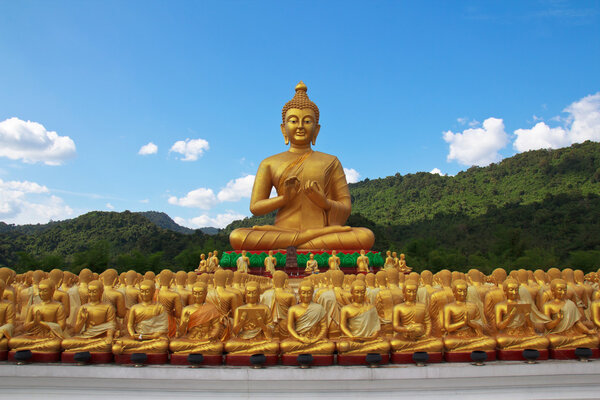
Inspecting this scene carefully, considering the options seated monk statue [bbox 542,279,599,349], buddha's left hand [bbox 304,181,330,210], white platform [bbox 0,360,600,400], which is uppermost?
buddha's left hand [bbox 304,181,330,210]

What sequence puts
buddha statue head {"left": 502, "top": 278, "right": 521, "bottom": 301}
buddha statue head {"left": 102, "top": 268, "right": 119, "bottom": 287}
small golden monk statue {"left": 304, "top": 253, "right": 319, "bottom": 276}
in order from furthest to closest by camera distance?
small golden monk statue {"left": 304, "top": 253, "right": 319, "bottom": 276} < buddha statue head {"left": 102, "top": 268, "right": 119, "bottom": 287} < buddha statue head {"left": 502, "top": 278, "right": 521, "bottom": 301}

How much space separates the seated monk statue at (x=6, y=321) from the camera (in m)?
5.07

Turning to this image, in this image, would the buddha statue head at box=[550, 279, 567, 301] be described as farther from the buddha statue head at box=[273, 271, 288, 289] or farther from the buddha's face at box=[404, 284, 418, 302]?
the buddha statue head at box=[273, 271, 288, 289]

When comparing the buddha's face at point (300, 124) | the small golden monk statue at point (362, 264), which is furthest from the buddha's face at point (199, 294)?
the buddha's face at point (300, 124)

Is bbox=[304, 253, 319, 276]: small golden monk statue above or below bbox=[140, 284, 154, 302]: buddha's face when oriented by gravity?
above

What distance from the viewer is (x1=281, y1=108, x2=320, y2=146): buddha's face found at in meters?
14.1

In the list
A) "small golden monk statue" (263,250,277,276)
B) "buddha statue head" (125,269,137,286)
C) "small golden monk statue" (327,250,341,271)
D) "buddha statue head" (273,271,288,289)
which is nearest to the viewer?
"buddha statue head" (273,271,288,289)

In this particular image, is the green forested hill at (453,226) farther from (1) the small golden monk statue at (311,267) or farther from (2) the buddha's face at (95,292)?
(2) the buddha's face at (95,292)

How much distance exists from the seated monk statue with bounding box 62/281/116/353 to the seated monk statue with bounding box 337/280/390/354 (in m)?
2.57

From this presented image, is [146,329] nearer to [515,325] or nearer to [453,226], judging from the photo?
[515,325]

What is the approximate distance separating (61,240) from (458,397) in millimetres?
33139

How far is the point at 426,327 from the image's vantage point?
5262 millimetres

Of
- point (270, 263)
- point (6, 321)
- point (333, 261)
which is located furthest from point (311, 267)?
point (6, 321)

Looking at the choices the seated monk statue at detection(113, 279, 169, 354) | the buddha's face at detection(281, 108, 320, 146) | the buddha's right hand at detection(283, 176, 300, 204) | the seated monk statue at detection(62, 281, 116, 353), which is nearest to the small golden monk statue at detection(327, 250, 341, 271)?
the buddha's right hand at detection(283, 176, 300, 204)
